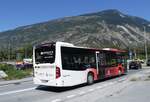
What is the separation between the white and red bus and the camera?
1647 centimetres

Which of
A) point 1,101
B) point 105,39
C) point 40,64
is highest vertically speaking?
point 105,39

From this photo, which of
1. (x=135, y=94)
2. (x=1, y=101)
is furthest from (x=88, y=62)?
(x=1, y=101)

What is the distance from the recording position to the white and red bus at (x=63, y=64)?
16.5 metres

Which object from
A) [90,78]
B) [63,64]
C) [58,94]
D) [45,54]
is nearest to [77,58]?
[63,64]

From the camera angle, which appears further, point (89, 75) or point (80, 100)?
point (89, 75)

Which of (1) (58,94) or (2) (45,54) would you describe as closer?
(1) (58,94)

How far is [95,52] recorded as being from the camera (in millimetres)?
21328

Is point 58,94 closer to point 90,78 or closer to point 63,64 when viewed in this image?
point 63,64

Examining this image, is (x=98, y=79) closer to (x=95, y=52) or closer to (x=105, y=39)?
(x=95, y=52)

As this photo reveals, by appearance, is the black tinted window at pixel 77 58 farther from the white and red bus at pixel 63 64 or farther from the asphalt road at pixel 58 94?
the asphalt road at pixel 58 94

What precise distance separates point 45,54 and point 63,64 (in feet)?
4.33

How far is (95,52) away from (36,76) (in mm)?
5586

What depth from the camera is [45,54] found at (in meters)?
17.2

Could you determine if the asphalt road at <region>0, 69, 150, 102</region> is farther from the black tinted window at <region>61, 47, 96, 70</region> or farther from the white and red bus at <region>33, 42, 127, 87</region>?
the black tinted window at <region>61, 47, 96, 70</region>
